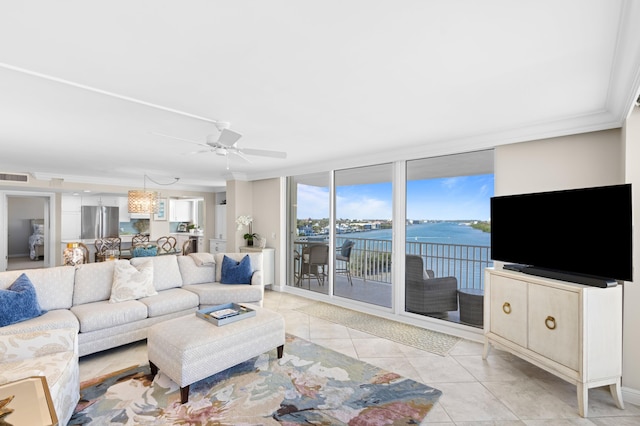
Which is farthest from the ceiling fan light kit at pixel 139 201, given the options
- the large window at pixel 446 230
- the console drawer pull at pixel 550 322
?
the console drawer pull at pixel 550 322

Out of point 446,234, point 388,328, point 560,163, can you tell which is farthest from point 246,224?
point 560,163

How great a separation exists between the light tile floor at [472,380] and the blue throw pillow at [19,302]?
2.30 ft

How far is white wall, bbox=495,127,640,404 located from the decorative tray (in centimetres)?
310

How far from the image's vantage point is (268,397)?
8.61 ft

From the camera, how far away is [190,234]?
32.8ft

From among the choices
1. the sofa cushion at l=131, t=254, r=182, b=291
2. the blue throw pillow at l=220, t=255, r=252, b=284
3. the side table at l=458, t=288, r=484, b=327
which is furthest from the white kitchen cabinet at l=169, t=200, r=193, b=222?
the side table at l=458, t=288, r=484, b=327

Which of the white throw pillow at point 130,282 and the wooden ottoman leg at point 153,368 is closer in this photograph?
the wooden ottoman leg at point 153,368

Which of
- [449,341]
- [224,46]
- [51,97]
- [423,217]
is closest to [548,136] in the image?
[423,217]

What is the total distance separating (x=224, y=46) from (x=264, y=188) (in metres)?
4.99

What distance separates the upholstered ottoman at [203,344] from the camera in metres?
2.54

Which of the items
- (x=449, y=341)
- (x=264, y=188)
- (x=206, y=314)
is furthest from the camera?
(x=264, y=188)

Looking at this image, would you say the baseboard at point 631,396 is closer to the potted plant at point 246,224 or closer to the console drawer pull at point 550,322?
the console drawer pull at point 550,322

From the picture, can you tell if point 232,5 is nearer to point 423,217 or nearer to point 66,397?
point 66,397

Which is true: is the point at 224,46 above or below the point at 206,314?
above
